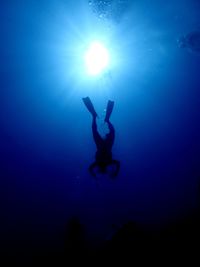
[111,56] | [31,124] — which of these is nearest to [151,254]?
[111,56]

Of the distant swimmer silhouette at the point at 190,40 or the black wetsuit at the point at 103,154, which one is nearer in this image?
the black wetsuit at the point at 103,154

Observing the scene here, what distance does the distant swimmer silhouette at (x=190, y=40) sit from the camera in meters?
22.1

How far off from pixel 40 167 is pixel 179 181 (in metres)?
28.8

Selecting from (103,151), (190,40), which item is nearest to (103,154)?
(103,151)

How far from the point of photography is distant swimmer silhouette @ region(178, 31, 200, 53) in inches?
871

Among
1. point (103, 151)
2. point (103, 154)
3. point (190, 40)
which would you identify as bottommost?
point (103, 154)

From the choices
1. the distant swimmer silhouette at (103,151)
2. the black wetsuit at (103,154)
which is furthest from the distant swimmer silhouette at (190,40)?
the black wetsuit at (103,154)

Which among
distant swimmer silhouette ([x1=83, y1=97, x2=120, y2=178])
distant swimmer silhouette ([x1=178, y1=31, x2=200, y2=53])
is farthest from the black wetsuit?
distant swimmer silhouette ([x1=178, y1=31, x2=200, y2=53])

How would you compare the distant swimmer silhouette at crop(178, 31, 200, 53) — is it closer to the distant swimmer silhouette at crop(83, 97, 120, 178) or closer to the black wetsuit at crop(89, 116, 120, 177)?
the distant swimmer silhouette at crop(83, 97, 120, 178)

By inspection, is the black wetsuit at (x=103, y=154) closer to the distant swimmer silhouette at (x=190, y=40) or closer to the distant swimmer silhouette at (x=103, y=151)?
the distant swimmer silhouette at (x=103, y=151)

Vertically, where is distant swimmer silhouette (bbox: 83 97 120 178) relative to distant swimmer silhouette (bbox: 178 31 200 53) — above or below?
below

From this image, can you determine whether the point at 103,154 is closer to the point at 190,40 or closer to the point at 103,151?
the point at 103,151

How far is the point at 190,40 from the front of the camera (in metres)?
22.8

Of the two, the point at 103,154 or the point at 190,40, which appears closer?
the point at 103,154
